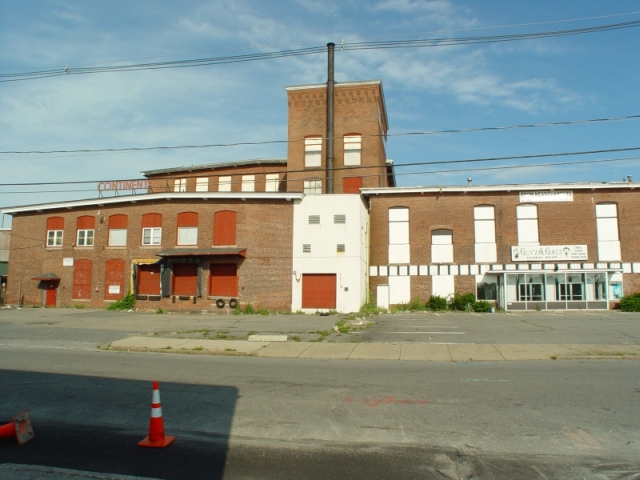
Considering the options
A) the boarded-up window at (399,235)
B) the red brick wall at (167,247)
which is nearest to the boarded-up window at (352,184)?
the boarded-up window at (399,235)

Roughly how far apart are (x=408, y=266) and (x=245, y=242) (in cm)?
1157

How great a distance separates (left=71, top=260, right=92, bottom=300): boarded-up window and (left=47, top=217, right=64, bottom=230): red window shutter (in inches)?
130

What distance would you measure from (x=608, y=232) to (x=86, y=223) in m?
35.8

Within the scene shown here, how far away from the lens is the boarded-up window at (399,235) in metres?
36.3

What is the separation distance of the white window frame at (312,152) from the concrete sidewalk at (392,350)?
81.0 feet

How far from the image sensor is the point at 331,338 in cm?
1864

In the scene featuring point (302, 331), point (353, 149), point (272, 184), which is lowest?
point (302, 331)

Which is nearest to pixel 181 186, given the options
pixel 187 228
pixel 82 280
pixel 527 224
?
pixel 82 280


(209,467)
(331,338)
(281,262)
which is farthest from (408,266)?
(209,467)

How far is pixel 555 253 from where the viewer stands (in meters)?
35.1

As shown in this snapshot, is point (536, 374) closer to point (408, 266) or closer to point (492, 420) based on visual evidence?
point (492, 420)

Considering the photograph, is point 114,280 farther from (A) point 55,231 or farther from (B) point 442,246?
(B) point 442,246

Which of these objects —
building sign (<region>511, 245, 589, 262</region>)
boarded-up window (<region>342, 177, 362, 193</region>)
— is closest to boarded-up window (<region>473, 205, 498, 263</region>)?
building sign (<region>511, 245, 589, 262</region>)

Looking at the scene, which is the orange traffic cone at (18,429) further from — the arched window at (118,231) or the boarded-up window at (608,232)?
the boarded-up window at (608,232)
